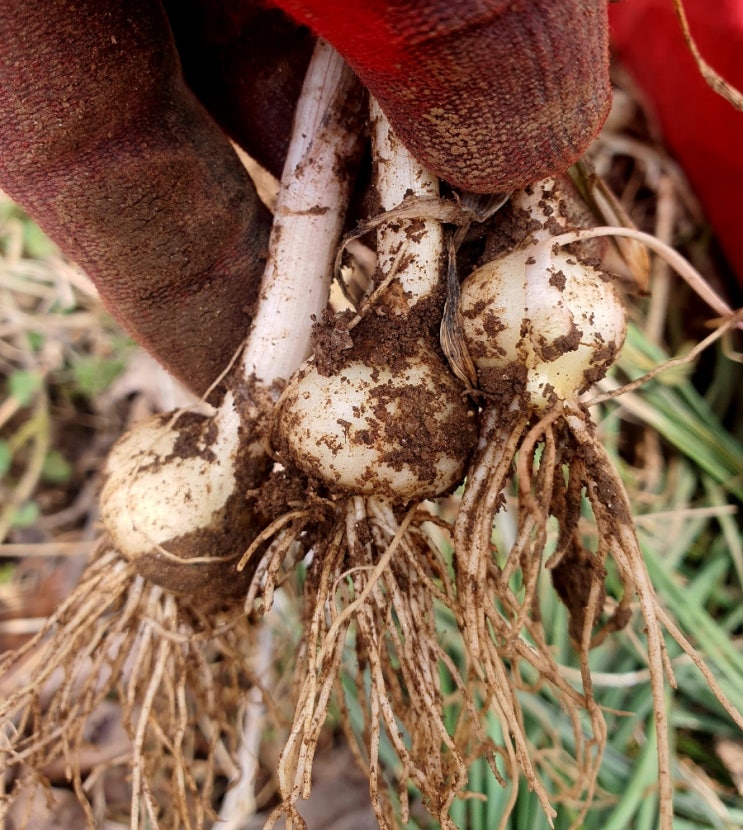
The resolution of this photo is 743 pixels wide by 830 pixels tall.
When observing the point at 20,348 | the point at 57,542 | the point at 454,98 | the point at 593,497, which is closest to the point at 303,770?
the point at 593,497

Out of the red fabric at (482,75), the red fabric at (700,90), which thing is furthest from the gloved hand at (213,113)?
the red fabric at (700,90)

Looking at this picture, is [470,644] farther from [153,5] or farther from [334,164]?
[153,5]

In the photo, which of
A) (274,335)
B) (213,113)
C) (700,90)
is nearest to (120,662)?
(274,335)

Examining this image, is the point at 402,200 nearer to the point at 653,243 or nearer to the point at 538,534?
the point at 653,243

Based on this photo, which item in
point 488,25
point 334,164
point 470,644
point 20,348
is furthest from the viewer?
point 20,348

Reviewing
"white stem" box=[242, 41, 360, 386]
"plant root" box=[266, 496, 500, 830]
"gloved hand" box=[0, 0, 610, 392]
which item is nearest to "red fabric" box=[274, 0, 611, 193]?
"gloved hand" box=[0, 0, 610, 392]

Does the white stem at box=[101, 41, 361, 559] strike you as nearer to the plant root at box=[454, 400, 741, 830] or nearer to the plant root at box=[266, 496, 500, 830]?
the plant root at box=[266, 496, 500, 830]

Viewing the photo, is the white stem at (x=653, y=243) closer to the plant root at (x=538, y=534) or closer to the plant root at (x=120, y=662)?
the plant root at (x=538, y=534)
